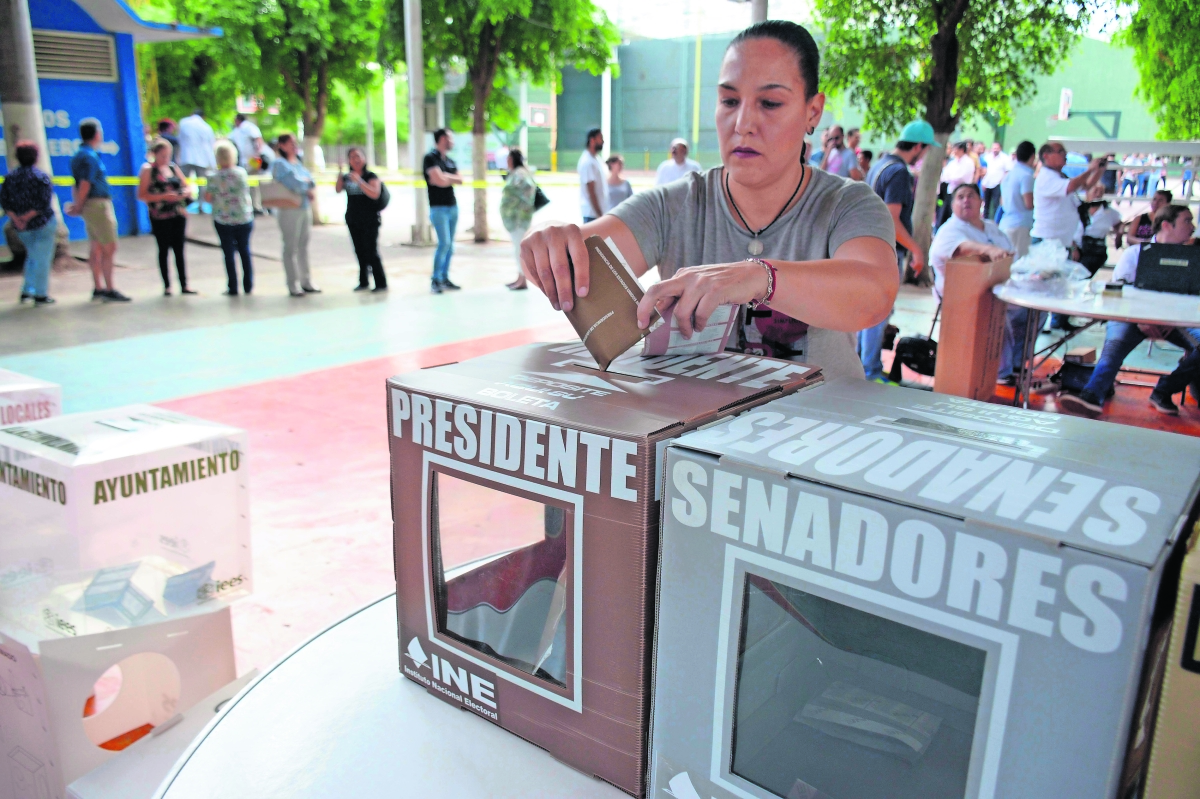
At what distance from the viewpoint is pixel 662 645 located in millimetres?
712

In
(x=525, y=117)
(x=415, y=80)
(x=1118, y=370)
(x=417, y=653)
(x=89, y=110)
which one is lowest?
(x=1118, y=370)

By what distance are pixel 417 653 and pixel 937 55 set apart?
372 inches

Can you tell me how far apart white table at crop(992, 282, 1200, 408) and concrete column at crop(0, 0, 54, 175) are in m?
8.85

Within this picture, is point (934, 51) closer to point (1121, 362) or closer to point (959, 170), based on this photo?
point (959, 170)

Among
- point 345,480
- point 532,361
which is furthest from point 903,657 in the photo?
point 345,480

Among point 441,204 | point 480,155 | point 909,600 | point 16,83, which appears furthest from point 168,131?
point 909,600

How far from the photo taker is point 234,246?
8273 mm

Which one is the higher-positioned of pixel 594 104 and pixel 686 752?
pixel 594 104

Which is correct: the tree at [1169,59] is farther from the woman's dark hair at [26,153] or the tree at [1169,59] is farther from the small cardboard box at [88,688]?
the woman's dark hair at [26,153]

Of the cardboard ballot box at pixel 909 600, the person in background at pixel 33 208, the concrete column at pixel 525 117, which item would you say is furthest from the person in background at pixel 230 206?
the concrete column at pixel 525 117

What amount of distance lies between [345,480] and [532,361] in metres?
2.95

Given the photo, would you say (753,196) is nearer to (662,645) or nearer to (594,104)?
(662,645)

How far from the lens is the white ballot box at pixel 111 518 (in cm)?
153

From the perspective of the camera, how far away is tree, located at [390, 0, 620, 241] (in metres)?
11.9
